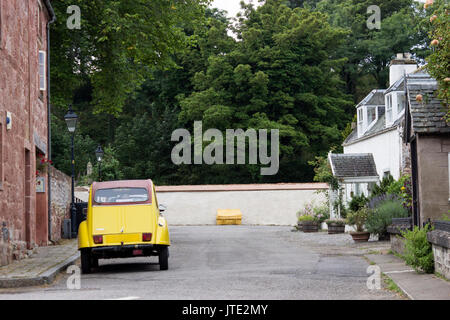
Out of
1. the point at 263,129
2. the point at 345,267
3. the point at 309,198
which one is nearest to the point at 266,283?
the point at 345,267

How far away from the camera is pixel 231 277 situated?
12.3 meters

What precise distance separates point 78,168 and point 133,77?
26.5 metres

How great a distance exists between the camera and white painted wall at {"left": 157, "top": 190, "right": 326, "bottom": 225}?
43.5m

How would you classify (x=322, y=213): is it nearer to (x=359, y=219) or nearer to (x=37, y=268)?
(x=359, y=219)

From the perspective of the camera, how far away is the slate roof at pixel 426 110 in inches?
574

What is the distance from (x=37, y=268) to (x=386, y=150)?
21384 millimetres

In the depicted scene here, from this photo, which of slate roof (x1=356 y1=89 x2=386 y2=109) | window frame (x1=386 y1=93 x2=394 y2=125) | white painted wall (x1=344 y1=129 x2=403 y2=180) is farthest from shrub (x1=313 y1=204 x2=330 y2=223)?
slate roof (x1=356 y1=89 x2=386 y2=109)

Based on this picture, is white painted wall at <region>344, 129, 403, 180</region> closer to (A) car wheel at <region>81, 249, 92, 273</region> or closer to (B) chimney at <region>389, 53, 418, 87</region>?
(B) chimney at <region>389, 53, 418, 87</region>

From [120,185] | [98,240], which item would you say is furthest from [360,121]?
[98,240]

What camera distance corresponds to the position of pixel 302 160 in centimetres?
5059

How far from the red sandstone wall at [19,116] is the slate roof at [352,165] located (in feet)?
50.0

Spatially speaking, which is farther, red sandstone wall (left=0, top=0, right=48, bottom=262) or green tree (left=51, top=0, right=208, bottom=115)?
green tree (left=51, top=0, right=208, bottom=115)

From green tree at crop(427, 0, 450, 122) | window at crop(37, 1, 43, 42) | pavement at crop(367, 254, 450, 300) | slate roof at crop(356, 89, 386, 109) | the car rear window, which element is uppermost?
window at crop(37, 1, 43, 42)
